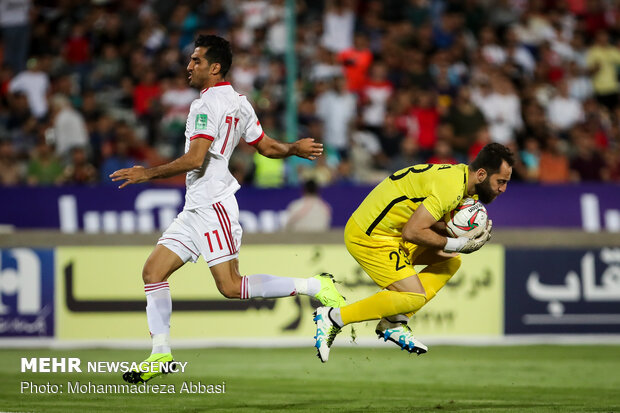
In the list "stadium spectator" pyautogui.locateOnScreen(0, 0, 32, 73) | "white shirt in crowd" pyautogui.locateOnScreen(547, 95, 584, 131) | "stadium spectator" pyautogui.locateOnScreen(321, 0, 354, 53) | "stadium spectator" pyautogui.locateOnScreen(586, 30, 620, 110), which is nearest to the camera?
"stadium spectator" pyautogui.locateOnScreen(0, 0, 32, 73)

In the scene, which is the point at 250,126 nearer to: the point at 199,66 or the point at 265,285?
the point at 199,66

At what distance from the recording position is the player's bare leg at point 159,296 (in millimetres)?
7957

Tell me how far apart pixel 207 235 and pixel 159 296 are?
1.95 feet

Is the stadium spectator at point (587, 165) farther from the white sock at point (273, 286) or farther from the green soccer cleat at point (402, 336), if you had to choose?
the white sock at point (273, 286)

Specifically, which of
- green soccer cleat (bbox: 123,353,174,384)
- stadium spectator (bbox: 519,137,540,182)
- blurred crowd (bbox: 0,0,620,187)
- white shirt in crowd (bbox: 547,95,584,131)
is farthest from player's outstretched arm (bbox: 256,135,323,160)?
white shirt in crowd (bbox: 547,95,584,131)

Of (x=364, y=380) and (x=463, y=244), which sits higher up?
(x=463, y=244)

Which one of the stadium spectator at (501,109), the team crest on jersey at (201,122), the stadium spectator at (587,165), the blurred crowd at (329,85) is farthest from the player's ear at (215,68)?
the stadium spectator at (587,165)

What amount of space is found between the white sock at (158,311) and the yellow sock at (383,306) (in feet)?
4.55

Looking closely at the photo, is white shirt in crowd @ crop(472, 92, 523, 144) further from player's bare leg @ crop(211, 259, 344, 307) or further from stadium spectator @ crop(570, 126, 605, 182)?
player's bare leg @ crop(211, 259, 344, 307)

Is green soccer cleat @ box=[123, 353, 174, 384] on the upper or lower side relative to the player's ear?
lower

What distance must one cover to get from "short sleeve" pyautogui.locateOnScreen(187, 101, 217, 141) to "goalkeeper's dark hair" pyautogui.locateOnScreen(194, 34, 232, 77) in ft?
1.28

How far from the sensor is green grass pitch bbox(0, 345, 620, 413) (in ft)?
27.3

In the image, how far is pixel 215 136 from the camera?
7914mm

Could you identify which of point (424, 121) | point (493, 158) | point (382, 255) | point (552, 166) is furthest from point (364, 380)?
point (552, 166)
